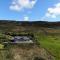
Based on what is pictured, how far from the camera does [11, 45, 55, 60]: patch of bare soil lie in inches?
1383

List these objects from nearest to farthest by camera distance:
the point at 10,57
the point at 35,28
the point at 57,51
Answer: the point at 10,57, the point at 57,51, the point at 35,28

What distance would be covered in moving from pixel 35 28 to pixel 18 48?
29520 mm

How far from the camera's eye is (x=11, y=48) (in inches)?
1454

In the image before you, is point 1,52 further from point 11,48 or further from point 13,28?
point 13,28

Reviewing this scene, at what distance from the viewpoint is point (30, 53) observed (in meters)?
36.7

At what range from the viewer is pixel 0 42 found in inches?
1638

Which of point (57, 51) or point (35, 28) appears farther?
point (35, 28)

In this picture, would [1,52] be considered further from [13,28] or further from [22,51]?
[13,28]

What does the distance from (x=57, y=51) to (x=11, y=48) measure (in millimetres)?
9012

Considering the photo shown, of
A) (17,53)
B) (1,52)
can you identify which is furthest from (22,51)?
(1,52)

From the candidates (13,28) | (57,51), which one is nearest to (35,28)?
(13,28)

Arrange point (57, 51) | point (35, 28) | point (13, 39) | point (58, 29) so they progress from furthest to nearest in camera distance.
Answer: point (58, 29), point (35, 28), point (13, 39), point (57, 51)

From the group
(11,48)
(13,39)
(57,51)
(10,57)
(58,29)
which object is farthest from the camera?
(58,29)

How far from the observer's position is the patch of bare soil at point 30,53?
35.1 metres
